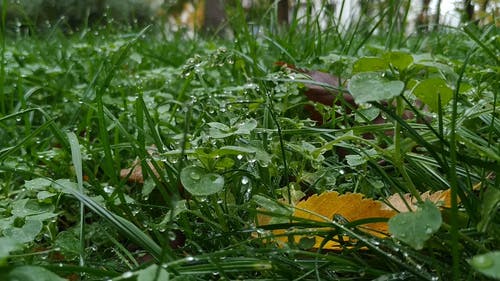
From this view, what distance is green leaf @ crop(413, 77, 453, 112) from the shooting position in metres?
0.81

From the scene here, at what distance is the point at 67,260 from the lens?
944 millimetres

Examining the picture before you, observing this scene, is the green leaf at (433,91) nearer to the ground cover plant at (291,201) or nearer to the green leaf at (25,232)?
the ground cover plant at (291,201)

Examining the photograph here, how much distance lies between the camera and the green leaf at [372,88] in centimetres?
68

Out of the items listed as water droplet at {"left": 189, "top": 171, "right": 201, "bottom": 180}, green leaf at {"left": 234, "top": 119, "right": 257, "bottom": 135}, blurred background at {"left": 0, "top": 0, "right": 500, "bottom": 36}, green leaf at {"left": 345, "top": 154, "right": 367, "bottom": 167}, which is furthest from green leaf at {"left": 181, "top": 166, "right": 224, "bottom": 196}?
blurred background at {"left": 0, "top": 0, "right": 500, "bottom": 36}

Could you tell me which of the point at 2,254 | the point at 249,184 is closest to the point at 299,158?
the point at 249,184

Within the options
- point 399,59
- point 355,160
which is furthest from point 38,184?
point 399,59

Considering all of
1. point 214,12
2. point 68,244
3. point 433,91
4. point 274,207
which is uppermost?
point 433,91

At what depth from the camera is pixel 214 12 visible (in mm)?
10531

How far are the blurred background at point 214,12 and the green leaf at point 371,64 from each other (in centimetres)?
97

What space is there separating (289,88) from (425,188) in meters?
0.48

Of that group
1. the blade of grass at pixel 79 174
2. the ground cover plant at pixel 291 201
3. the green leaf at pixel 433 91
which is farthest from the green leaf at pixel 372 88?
the blade of grass at pixel 79 174

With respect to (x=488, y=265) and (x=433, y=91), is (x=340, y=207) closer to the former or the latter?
(x=433, y=91)

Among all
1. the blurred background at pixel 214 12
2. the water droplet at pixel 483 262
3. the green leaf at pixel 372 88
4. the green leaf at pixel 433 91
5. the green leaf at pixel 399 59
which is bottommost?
the blurred background at pixel 214 12

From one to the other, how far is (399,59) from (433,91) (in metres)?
0.09
